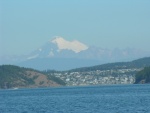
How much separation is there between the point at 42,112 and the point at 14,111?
548 cm

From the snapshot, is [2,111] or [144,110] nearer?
[144,110]

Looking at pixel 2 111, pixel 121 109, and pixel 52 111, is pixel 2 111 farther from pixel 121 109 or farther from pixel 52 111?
pixel 121 109

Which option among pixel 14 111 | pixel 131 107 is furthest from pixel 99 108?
pixel 14 111

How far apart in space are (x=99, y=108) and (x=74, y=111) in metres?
5.34

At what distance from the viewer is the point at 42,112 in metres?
89.6

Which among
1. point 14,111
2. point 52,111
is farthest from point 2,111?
point 52,111

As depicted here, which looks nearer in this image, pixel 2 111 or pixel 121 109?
pixel 121 109

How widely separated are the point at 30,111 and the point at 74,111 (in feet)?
23.1

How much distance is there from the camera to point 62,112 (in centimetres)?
8812

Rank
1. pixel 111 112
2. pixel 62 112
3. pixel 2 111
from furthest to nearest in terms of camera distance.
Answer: pixel 2 111 → pixel 62 112 → pixel 111 112

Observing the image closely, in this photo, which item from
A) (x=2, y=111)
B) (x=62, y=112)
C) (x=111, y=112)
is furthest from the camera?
(x=2, y=111)

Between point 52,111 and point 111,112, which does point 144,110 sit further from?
point 52,111

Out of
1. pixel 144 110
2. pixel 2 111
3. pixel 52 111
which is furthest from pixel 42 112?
pixel 144 110

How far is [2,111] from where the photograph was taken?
94.2 m
